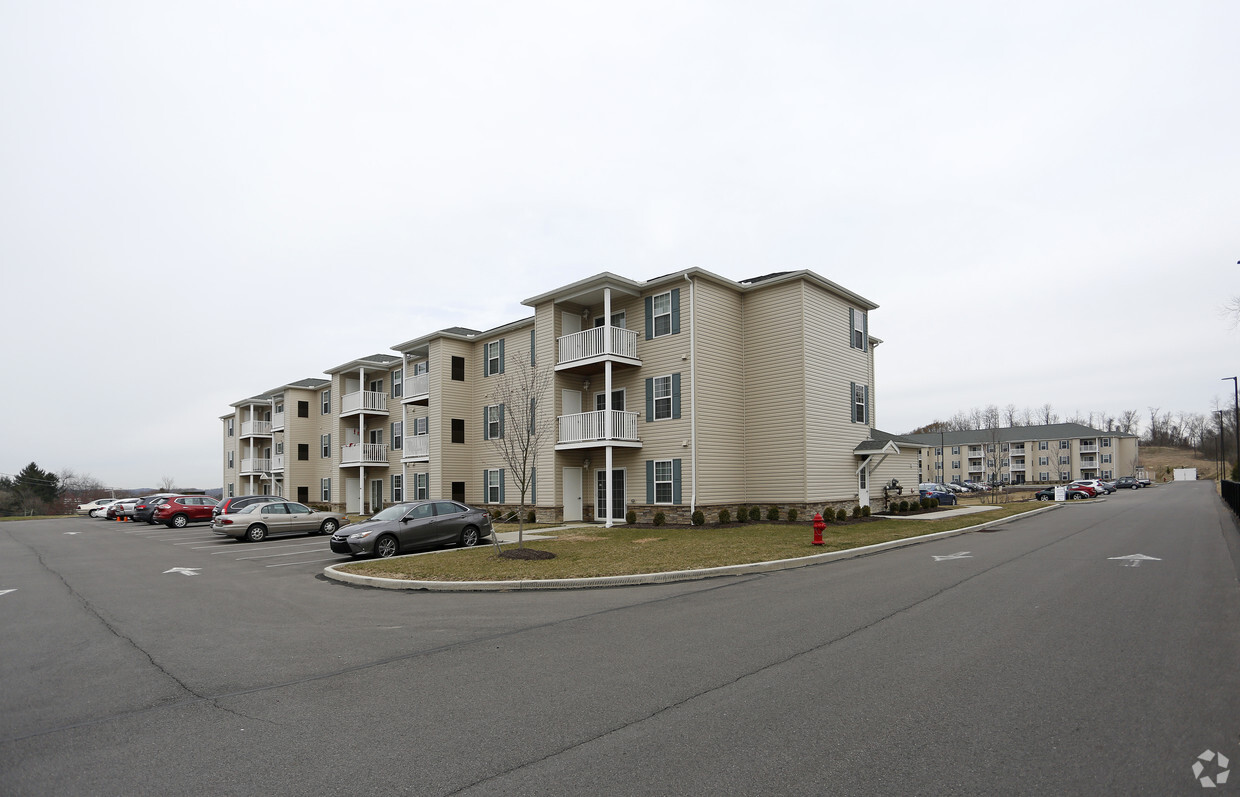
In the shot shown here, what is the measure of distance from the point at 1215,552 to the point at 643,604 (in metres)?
14.0

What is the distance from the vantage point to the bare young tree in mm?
27266

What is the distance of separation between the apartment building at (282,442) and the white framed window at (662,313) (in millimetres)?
30667

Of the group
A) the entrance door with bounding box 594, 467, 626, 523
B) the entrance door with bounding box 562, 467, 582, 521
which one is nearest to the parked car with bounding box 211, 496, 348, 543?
the entrance door with bounding box 562, 467, 582, 521

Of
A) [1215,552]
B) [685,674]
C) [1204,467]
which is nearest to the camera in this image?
[685,674]

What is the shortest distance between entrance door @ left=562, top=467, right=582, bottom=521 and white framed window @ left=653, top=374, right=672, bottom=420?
4.81 meters

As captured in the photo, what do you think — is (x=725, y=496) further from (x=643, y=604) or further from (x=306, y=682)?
(x=306, y=682)

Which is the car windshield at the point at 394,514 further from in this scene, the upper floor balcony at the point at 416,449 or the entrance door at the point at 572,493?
the upper floor balcony at the point at 416,449

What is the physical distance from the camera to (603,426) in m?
25.7

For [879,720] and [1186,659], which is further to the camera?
[1186,659]

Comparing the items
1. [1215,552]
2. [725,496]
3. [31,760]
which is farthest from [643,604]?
[725,496]

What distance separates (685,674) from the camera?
6.41 m

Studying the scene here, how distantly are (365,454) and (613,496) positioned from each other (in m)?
19.8

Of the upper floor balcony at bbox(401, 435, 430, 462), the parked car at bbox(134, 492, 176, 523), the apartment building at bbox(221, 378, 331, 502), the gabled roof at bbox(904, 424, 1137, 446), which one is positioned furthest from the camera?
the gabled roof at bbox(904, 424, 1137, 446)

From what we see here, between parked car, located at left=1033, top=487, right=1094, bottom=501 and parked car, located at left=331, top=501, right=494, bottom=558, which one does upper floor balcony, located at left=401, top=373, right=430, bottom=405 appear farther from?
parked car, located at left=1033, top=487, right=1094, bottom=501
